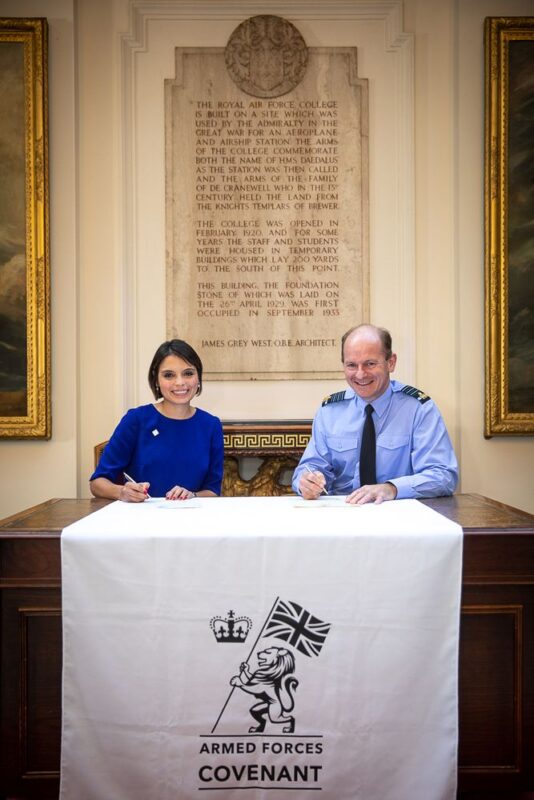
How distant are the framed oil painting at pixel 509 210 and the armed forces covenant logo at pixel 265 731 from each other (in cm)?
267

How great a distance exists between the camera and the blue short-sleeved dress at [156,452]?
3066 millimetres

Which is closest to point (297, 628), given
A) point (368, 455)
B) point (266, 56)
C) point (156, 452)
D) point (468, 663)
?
point (468, 663)

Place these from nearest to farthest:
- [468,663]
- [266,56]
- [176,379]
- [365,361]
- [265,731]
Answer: [265,731] < [468,663] < [365,361] < [176,379] < [266,56]

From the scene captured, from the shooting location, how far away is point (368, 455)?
3.01m

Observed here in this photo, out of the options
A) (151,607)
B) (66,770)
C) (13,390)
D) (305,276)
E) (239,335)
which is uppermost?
(305,276)

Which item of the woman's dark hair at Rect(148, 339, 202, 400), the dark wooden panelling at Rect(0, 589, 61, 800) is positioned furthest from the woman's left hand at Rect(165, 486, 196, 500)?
the dark wooden panelling at Rect(0, 589, 61, 800)

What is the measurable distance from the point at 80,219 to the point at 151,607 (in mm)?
3013

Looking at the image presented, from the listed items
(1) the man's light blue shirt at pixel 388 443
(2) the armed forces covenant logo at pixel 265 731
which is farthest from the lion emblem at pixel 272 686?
(1) the man's light blue shirt at pixel 388 443

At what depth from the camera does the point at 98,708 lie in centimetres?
201

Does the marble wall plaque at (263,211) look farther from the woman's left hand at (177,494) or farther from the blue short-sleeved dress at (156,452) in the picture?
the woman's left hand at (177,494)

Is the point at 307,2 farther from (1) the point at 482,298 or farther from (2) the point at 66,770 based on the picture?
(2) the point at 66,770

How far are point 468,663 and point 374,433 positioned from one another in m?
1.13

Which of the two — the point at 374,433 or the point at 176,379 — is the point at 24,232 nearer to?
the point at 176,379

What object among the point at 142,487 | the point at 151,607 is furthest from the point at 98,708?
the point at 142,487
